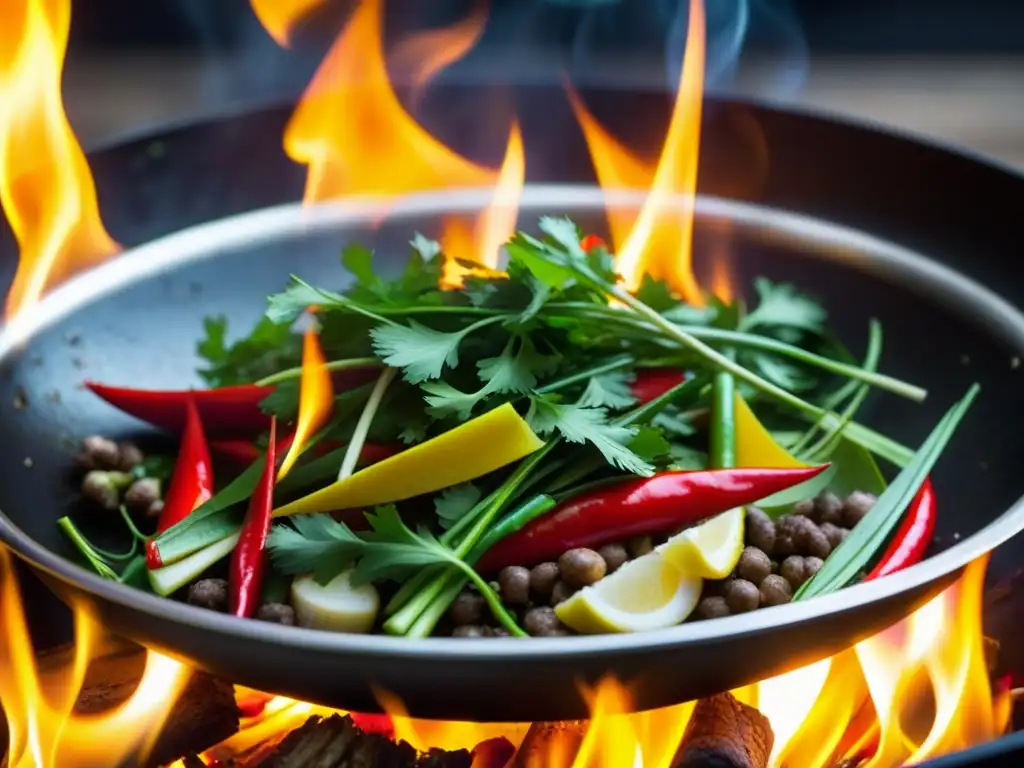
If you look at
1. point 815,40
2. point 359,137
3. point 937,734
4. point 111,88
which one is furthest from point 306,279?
point 815,40

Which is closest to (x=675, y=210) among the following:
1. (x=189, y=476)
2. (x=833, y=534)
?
(x=833, y=534)

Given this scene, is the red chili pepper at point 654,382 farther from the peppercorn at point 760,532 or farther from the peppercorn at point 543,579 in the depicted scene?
the peppercorn at point 543,579

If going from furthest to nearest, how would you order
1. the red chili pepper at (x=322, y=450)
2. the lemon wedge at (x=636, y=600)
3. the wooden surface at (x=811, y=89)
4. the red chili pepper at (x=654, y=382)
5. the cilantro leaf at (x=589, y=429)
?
the wooden surface at (x=811, y=89)
the red chili pepper at (x=654, y=382)
the red chili pepper at (x=322, y=450)
the cilantro leaf at (x=589, y=429)
the lemon wedge at (x=636, y=600)

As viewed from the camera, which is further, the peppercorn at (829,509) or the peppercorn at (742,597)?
the peppercorn at (829,509)

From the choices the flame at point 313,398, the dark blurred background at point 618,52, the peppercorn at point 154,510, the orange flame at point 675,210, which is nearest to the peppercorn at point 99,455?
the peppercorn at point 154,510

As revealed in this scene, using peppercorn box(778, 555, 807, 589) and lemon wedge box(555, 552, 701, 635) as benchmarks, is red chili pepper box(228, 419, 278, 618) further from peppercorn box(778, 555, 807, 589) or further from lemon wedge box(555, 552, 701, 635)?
peppercorn box(778, 555, 807, 589)

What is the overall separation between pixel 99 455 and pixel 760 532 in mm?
1016

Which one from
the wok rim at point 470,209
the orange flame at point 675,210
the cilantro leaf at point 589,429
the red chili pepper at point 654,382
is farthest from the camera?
the orange flame at point 675,210

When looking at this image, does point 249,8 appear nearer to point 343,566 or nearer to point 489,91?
point 489,91

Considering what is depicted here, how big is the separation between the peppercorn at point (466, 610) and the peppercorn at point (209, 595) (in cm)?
30

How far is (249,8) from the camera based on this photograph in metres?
4.61

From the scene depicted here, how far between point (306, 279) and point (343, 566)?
91 centimetres

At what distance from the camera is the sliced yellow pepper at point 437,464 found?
1.54 metres

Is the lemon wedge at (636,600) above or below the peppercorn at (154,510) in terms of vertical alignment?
below
